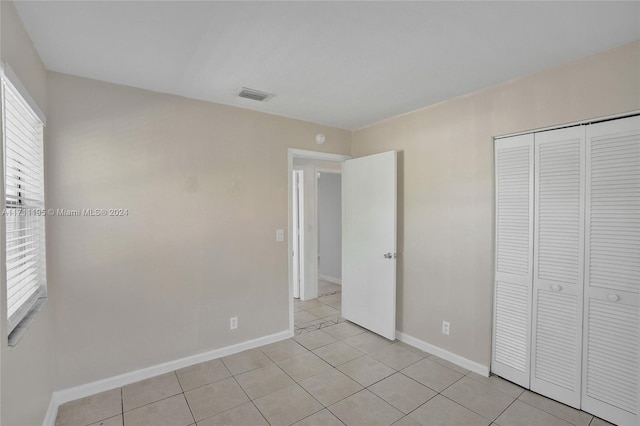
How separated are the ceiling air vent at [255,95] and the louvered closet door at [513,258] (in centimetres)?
195

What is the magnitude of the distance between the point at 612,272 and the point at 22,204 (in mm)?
3629

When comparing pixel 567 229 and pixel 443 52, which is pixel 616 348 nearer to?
pixel 567 229

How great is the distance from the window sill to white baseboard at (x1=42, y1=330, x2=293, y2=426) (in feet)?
2.26

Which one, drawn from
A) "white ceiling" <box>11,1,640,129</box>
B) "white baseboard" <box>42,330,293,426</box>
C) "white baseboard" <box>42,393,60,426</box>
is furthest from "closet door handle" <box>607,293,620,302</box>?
"white baseboard" <box>42,393,60,426</box>

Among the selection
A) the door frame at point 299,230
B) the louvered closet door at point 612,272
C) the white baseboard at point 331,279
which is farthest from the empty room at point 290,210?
the white baseboard at point 331,279

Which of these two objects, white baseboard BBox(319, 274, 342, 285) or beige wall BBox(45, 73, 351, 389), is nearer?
beige wall BBox(45, 73, 351, 389)

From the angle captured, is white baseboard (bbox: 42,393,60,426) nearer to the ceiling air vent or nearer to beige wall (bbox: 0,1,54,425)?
beige wall (bbox: 0,1,54,425)

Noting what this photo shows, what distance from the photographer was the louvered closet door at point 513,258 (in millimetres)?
2332

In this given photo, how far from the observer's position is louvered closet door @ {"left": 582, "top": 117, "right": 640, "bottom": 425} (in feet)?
6.13

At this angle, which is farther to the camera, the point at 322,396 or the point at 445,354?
the point at 445,354

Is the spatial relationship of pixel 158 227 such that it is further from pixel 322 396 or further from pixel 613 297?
pixel 613 297

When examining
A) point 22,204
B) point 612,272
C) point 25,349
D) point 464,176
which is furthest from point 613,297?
point 22,204

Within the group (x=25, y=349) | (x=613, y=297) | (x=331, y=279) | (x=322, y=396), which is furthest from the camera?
(x=331, y=279)

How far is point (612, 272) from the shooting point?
6.40 ft
